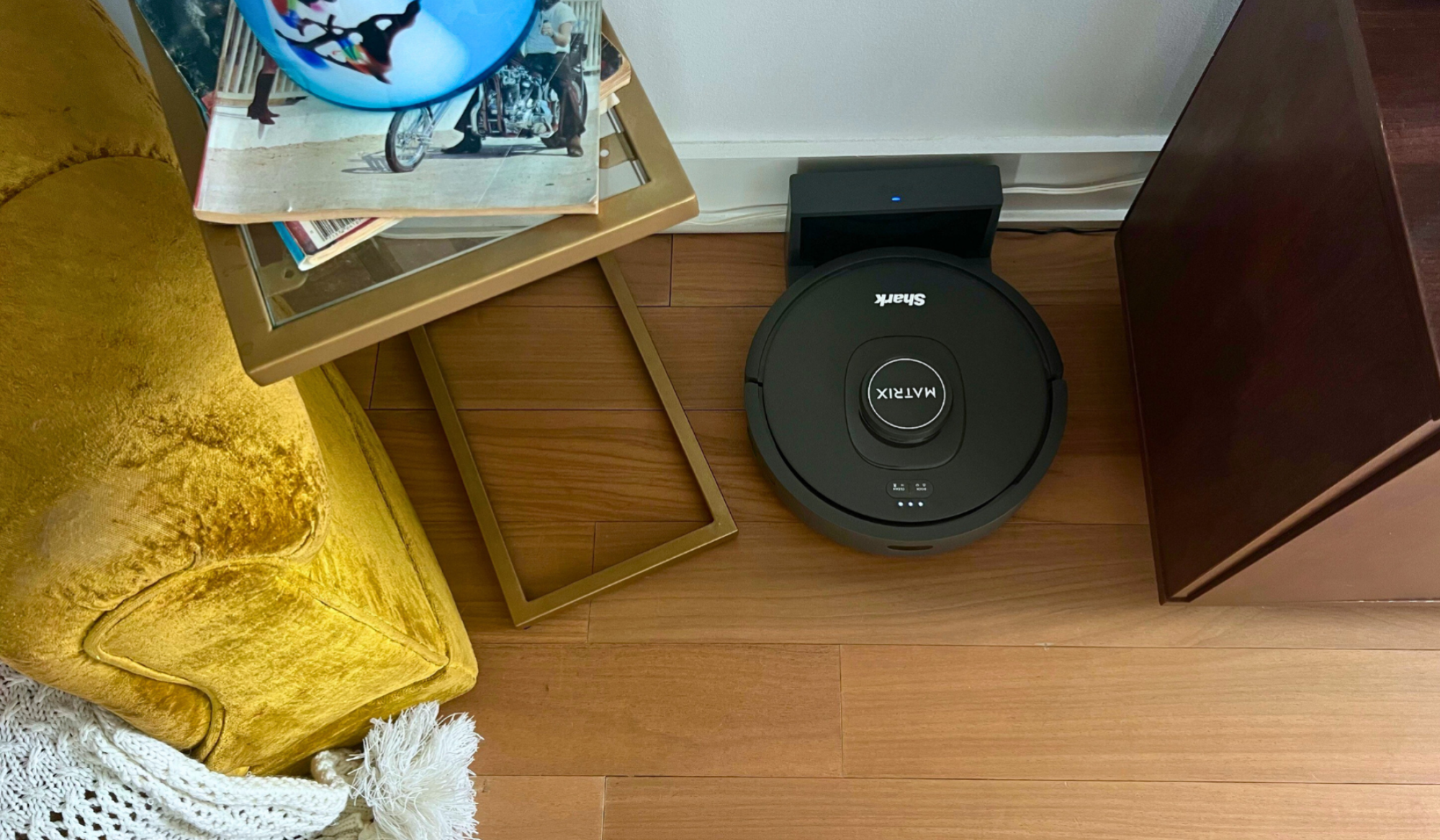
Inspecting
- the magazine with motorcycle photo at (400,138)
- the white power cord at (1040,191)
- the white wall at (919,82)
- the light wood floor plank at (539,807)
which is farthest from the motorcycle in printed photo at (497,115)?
the light wood floor plank at (539,807)

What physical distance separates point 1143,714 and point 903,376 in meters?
0.43

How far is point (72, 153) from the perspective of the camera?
65 centimetres

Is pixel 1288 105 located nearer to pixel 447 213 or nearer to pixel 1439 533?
pixel 1439 533

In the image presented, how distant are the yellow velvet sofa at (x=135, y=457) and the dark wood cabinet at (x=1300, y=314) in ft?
2.40

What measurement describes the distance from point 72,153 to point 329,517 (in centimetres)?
31

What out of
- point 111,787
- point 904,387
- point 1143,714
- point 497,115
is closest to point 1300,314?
point 904,387

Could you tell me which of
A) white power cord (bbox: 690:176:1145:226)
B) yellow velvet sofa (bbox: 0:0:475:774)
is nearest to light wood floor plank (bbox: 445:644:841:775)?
yellow velvet sofa (bbox: 0:0:475:774)

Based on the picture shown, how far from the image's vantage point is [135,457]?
575 millimetres

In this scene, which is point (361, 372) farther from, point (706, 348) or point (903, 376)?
point (903, 376)

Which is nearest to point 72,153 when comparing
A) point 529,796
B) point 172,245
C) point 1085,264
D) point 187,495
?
point 172,245

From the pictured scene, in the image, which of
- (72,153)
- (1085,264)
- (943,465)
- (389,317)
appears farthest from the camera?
(1085,264)

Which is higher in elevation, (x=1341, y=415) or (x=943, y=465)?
(x=1341, y=415)

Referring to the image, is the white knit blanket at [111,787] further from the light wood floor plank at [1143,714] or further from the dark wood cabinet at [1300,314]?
the dark wood cabinet at [1300,314]

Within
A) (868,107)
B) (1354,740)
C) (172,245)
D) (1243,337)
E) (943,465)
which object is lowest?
(1354,740)
